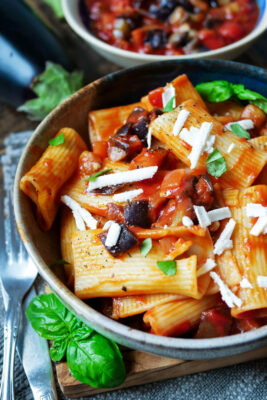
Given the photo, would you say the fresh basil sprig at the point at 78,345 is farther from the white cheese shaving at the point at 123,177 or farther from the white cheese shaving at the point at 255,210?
the white cheese shaving at the point at 255,210

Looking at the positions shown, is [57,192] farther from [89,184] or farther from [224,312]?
[224,312]

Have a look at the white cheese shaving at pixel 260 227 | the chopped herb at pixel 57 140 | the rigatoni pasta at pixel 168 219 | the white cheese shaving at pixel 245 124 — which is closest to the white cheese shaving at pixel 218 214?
the rigatoni pasta at pixel 168 219

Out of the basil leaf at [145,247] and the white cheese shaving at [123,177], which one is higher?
the white cheese shaving at [123,177]

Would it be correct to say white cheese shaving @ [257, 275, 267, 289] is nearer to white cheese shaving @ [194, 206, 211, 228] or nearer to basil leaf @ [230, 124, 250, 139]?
white cheese shaving @ [194, 206, 211, 228]

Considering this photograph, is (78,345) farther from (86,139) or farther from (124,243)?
(86,139)

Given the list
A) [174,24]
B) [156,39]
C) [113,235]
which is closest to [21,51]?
[156,39]

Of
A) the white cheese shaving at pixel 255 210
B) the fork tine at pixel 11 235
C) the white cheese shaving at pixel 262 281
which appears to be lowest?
the white cheese shaving at pixel 262 281
